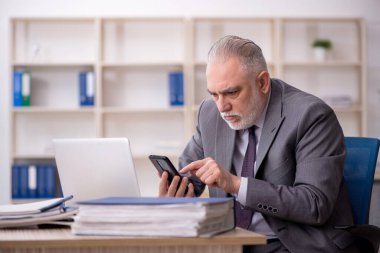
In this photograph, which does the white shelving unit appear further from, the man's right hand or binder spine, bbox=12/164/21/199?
the man's right hand

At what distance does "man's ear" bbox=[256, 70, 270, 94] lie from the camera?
2402 mm

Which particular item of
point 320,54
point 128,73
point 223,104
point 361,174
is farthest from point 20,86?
point 361,174

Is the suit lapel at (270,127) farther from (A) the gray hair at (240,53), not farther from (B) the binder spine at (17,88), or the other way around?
(B) the binder spine at (17,88)

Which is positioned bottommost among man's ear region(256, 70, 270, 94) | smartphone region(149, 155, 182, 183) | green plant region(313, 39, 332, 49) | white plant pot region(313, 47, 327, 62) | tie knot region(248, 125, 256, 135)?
smartphone region(149, 155, 182, 183)

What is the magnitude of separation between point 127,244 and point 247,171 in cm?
84

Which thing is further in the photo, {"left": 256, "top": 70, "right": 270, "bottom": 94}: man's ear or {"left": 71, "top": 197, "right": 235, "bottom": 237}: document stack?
{"left": 256, "top": 70, "right": 270, "bottom": 94}: man's ear

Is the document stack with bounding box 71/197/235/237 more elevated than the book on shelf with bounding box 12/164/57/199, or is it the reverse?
the document stack with bounding box 71/197/235/237

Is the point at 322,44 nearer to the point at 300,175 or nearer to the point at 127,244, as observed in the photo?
the point at 300,175

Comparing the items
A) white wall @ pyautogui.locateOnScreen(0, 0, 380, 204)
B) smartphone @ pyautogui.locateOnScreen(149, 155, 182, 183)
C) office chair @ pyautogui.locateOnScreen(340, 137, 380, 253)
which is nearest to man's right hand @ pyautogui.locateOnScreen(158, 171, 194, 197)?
smartphone @ pyautogui.locateOnScreen(149, 155, 182, 183)

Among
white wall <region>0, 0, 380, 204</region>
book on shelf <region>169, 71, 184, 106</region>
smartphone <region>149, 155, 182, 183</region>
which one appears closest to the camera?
smartphone <region>149, 155, 182, 183</region>

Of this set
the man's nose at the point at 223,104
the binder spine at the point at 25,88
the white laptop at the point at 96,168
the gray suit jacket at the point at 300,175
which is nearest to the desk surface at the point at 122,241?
the gray suit jacket at the point at 300,175

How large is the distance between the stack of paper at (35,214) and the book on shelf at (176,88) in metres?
3.99

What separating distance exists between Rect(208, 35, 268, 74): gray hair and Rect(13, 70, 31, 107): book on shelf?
3.89m

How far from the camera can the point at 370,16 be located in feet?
21.0
